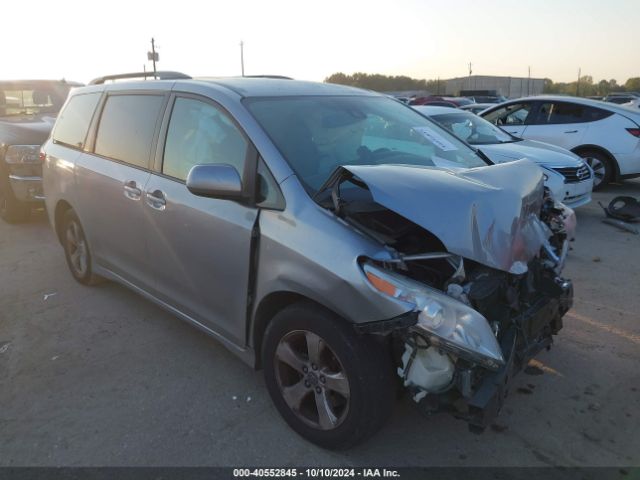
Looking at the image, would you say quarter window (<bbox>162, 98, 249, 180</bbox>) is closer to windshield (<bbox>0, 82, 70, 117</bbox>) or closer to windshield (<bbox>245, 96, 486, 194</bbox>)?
windshield (<bbox>245, 96, 486, 194</bbox>)

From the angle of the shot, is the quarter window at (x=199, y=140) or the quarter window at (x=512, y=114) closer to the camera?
the quarter window at (x=199, y=140)

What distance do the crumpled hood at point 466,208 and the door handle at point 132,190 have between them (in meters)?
1.73

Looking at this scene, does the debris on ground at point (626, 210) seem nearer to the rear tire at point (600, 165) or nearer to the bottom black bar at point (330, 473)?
the rear tire at point (600, 165)

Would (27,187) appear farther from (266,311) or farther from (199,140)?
(266,311)

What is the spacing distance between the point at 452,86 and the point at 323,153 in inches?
2916

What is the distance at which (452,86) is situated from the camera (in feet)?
235

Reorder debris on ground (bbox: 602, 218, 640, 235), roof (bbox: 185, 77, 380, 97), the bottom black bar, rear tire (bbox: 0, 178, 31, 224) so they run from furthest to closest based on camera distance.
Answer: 1. rear tire (bbox: 0, 178, 31, 224)
2. debris on ground (bbox: 602, 218, 640, 235)
3. roof (bbox: 185, 77, 380, 97)
4. the bottom black bar

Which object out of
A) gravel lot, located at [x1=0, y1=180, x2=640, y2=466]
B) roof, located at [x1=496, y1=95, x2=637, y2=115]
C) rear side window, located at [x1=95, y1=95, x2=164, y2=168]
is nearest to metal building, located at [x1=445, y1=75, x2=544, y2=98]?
roof, located at [x1=496, y1=95, x2=637, y2=115]

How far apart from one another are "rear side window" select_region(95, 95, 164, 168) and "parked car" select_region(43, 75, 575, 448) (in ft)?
0.07

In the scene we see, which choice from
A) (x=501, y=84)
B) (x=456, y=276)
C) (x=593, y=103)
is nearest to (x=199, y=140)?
(x=456, y=276)

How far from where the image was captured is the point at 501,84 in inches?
2864

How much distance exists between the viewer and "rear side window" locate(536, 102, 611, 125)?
349 inches

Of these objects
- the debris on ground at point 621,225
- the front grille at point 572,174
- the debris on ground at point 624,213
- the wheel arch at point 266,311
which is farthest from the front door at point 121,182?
the debris on ground at point 624,213

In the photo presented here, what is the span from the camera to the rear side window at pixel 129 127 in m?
3.58
